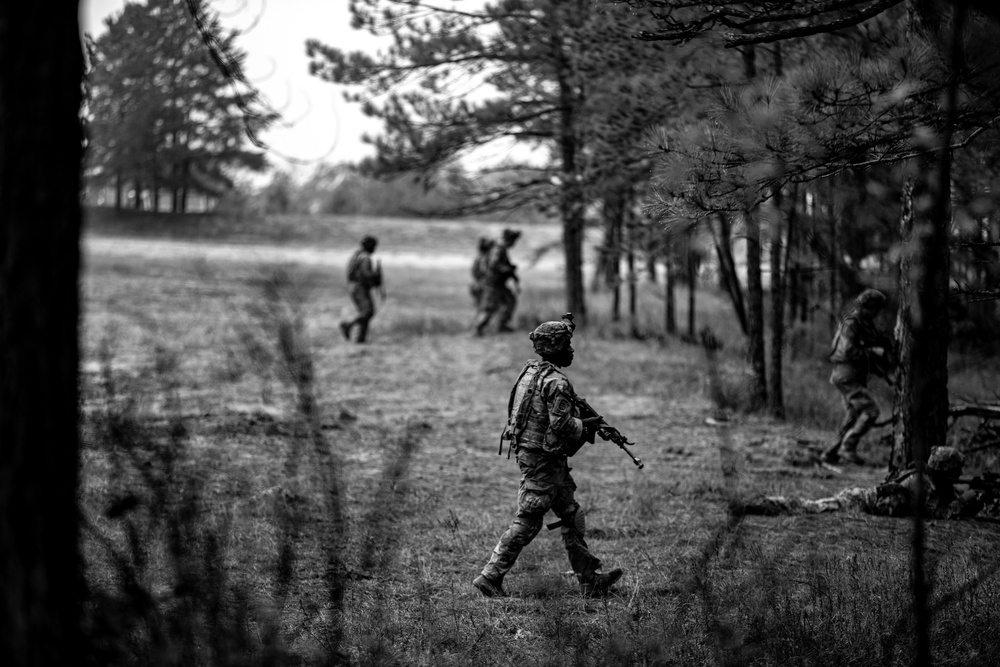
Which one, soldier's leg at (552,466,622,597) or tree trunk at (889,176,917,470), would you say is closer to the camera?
soldier's leg at (552,466,622,597)

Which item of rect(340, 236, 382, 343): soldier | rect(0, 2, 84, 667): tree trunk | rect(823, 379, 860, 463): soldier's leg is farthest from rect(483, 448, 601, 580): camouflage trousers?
rect(340, 236, 382, 343): soldier

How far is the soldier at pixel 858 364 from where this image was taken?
853 centimetres

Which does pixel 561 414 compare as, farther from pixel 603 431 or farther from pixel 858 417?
pixel 858 417

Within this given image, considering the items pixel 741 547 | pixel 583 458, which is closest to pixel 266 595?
pixel 741 547

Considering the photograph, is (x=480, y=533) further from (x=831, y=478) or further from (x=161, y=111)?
(x=161, y=111)

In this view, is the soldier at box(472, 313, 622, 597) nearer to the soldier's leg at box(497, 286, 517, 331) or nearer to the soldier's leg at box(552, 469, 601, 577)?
the soldier's leg at box(552, 469, 601, 577)

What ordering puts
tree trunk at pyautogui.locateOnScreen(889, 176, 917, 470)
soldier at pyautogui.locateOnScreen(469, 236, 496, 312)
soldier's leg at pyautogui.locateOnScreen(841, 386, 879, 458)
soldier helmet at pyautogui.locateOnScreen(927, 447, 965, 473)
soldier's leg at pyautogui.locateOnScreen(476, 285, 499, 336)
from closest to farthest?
soldier helmet at pyautogui.locateOnScreen(927, 447, 965, 473), tree trunk at pyautogui.locateOnScreen(889, 176, 917, 470), soldier's leg at pyautogui.locateOnScreen(841, 386, 879, 458), soldier's leg at pyautogui.locateOnScreen(476, 285, 499, 336), soldier at pyautogui.locateOnScreen(469, 236, 496, 312)

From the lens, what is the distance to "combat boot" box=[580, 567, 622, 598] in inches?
204

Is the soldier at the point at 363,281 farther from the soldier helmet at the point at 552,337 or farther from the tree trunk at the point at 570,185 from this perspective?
the soldier helmet at the point at 552,337

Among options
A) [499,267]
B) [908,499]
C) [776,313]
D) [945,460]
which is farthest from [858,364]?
[499,267]

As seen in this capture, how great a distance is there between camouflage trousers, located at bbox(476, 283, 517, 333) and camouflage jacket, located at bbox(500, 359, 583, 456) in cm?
1151

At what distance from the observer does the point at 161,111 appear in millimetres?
13500

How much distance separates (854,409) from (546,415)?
4754 mm

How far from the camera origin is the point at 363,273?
52.0ft
